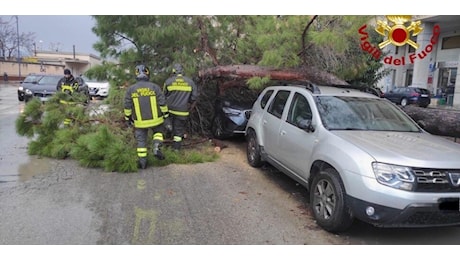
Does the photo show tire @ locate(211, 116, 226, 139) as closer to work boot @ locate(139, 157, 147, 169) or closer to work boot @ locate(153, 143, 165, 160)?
work boot @ locate(153, 143, 165, 160)

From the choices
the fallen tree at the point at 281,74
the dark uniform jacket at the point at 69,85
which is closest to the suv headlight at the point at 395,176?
the fallen tree at the point at 281,74

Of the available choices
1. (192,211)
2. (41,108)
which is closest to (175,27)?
(41,108)

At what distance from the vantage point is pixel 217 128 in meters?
9.18

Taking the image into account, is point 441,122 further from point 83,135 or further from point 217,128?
point 83,135

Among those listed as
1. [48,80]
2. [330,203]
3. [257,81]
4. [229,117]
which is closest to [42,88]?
[48,80]

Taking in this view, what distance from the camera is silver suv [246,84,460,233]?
3.56 meters

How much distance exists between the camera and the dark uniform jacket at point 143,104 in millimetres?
6438

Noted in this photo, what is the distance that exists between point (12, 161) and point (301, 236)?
556 cm

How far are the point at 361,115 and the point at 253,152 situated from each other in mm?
2328

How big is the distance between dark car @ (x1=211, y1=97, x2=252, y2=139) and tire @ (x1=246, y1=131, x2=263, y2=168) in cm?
173

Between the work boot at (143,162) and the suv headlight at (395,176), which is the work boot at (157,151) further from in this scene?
the suv headlight at (395,176)

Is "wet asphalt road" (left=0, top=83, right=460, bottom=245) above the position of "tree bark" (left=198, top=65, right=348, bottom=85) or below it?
below

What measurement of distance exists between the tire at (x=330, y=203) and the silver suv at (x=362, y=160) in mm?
10

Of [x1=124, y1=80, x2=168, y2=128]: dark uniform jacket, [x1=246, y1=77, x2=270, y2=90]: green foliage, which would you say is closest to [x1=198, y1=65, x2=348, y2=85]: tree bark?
[x1=246, y1=77, x2=270, y2=90]: green foliage
